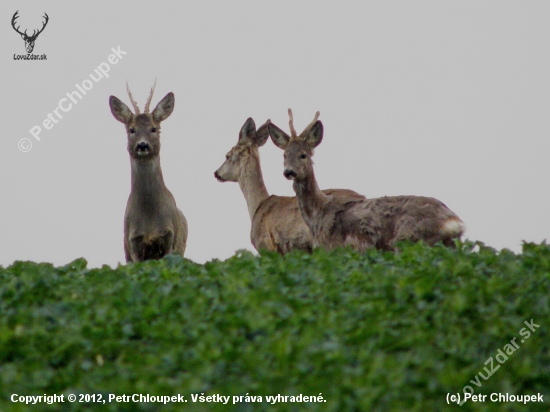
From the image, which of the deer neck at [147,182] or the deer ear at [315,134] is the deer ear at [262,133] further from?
the deer ear at [315,134]

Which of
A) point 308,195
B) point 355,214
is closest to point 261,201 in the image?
point 308,195

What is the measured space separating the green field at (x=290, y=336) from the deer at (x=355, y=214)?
2642mm

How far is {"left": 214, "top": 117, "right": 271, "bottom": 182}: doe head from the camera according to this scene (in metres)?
16.3

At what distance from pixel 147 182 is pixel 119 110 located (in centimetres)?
120

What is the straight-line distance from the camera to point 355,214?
12.0 meters

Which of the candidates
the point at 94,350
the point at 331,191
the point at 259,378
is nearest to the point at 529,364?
the point at 259,378

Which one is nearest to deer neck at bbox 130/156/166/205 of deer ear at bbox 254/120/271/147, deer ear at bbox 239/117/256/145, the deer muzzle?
the deer muzzle

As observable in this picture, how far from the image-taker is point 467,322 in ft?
21.8

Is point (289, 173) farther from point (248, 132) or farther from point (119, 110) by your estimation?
point (248, 132)

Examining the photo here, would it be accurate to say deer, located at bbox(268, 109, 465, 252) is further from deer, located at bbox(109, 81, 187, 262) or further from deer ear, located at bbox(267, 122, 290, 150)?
deer, located at bbox(109, 81, 187, 262)

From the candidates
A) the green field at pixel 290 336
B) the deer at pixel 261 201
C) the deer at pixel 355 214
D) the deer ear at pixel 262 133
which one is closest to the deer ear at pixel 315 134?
the deer at pixel 355 214

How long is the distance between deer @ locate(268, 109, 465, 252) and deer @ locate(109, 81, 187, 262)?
1710 millimetres

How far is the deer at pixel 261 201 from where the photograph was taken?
14.2 m

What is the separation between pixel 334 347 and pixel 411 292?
3.81 ft
